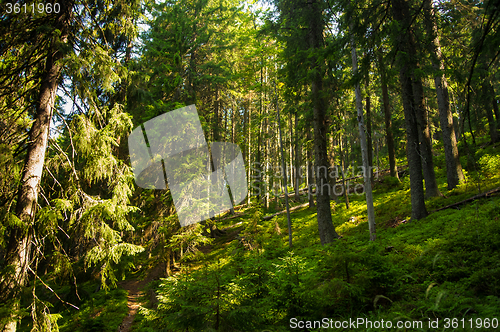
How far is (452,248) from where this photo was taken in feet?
16.8

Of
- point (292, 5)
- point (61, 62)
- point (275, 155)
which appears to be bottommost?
point (275, 155)

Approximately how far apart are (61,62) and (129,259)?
6693 mm

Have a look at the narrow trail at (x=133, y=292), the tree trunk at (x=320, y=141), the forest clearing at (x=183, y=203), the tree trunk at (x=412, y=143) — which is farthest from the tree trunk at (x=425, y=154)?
the narrow trail at (x=133, y=292)

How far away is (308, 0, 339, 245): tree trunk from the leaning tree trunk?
752 cm

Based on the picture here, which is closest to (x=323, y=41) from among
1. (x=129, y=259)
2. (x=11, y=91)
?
(x=11, y=91)

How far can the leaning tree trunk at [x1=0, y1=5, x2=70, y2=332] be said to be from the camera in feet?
14.1

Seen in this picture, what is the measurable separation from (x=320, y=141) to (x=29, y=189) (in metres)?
8.41

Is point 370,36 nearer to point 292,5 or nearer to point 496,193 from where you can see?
point 292,5

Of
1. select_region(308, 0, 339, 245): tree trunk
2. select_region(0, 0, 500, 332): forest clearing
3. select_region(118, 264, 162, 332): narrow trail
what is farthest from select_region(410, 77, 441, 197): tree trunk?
select_region(118, 264, 162, 332): narrow trail

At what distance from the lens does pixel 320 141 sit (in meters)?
9.44

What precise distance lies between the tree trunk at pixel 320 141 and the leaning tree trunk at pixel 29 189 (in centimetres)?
752

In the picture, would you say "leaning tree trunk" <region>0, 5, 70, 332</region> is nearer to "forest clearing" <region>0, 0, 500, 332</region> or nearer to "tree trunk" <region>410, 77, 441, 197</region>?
"forest clearing" <region>0, 0, 500, 332</region>

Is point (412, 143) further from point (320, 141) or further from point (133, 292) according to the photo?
point (133, 292)

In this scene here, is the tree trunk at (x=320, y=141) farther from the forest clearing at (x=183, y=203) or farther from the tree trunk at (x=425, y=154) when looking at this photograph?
the tree trunk at (x=425, y=154)
